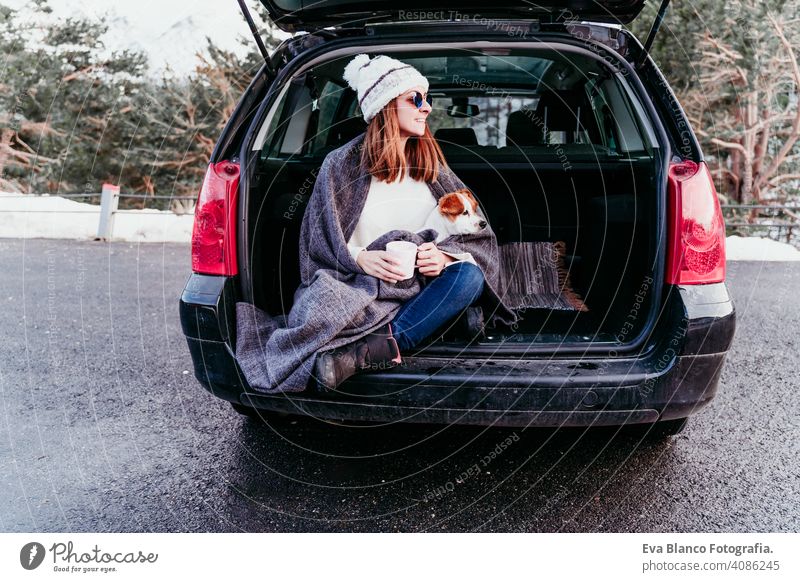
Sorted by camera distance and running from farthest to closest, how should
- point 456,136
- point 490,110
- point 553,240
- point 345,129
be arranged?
point 490,110 → point 345,129 → point 456,136 → point 553,240

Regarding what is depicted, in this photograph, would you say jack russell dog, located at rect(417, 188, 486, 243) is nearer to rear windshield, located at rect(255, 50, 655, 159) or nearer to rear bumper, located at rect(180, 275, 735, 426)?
rear bumper, located at rect(180, 275, 735, 426)

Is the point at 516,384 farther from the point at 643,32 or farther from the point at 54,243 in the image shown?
the point at 643,32

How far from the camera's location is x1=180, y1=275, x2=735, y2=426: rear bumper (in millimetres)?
1941

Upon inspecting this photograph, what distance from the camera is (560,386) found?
6.33ft

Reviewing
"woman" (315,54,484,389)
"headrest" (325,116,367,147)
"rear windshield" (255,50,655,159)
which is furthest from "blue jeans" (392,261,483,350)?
"headrest" (325,116,367,147)

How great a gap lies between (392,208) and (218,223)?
26.1 inches

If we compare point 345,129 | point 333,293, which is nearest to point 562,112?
point 345,129

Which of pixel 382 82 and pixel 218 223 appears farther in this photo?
pixel 382 82

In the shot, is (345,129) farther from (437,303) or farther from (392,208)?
(437,303)

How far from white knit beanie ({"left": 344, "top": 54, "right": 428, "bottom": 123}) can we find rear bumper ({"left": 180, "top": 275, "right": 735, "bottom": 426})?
3.28ft

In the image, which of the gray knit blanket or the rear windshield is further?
the rear windshield

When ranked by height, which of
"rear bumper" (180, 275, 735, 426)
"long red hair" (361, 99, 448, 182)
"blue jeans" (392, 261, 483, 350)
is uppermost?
"long red hair" (361, 99, 448, 182)

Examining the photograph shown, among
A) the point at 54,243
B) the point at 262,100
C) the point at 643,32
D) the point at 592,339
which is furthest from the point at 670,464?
the point at 643,32

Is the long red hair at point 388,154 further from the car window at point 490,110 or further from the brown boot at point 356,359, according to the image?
the car window at point 490,110
